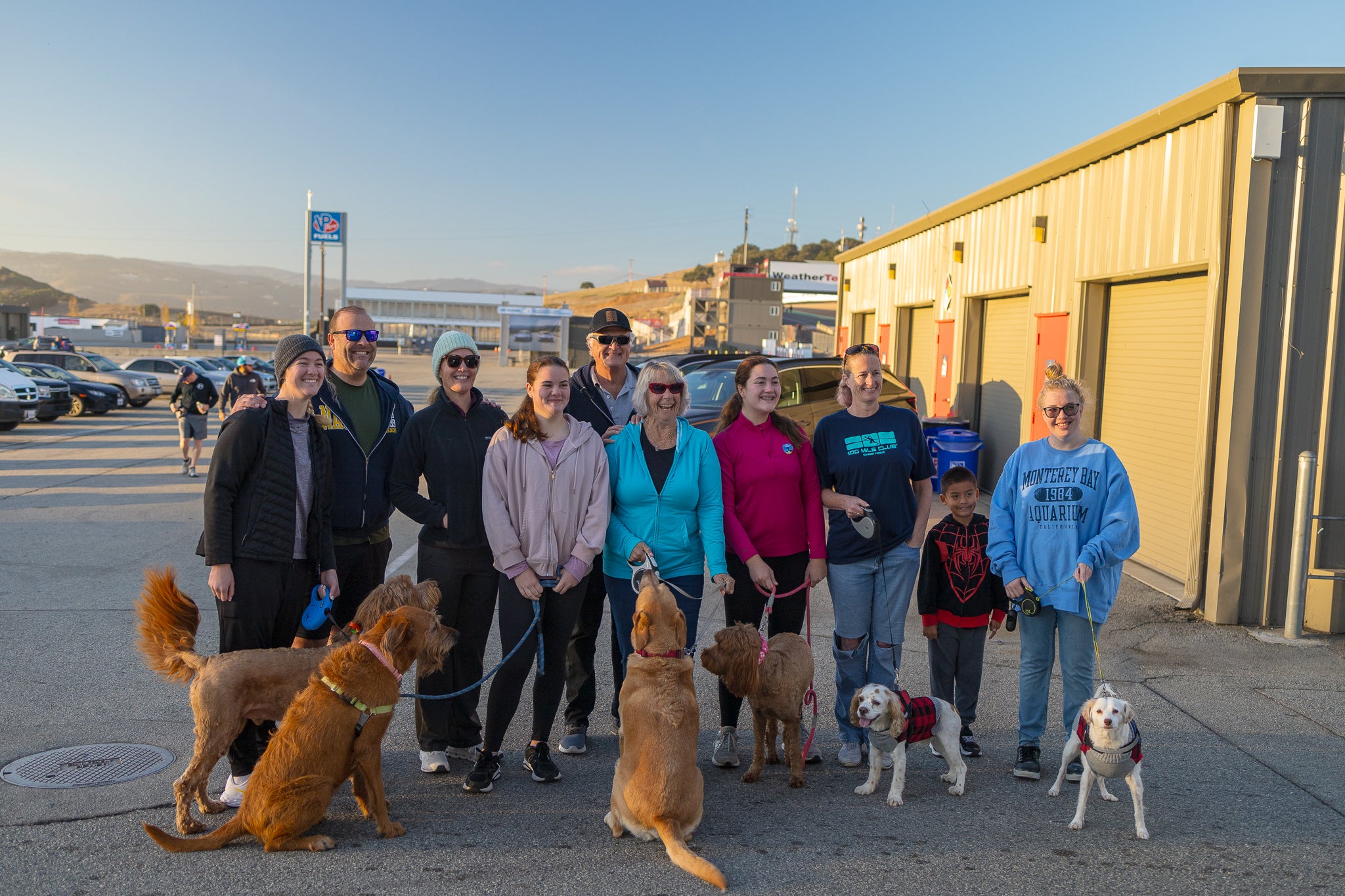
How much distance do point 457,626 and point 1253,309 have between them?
628cm

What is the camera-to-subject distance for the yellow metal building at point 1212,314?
23.4 feet

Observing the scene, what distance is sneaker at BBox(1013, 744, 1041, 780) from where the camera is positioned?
15.2ft

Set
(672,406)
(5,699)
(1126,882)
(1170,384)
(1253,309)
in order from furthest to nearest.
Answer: (1170,384)
(1253,309)
(5,699)
(672,406)
(1126,882)

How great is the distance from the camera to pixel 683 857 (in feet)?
11.6

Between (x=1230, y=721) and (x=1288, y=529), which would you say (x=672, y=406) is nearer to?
(x=1230, y=721)

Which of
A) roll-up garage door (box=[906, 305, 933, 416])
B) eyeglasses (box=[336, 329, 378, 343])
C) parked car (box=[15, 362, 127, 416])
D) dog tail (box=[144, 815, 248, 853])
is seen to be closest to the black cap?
eyeglasses (box=[336, 329, 378, 343])

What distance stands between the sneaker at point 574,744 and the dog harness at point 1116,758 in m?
2.39

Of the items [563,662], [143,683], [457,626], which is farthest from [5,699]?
[563,662]

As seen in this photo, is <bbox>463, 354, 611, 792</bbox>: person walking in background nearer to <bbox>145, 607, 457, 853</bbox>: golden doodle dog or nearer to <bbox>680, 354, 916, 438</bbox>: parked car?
<bbox>145, 607, 457, 853</bbox>: golden doodle dog

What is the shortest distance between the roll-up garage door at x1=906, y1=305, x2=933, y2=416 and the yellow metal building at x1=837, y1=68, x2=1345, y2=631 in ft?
16.3

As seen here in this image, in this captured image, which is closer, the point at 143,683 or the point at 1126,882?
Result: the point at 1126,882

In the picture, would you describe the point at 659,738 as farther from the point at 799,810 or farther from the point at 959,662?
the point at 959,662

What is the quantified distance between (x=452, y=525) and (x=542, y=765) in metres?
1.20

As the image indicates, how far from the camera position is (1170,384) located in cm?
879
